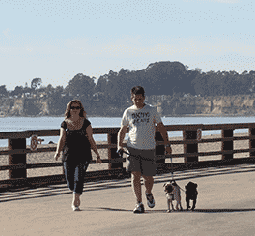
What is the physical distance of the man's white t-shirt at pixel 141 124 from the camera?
6.36 metres

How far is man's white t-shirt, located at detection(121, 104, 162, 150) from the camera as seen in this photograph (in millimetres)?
6363

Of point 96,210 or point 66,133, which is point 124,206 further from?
point 66,133

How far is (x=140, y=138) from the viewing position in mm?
6406

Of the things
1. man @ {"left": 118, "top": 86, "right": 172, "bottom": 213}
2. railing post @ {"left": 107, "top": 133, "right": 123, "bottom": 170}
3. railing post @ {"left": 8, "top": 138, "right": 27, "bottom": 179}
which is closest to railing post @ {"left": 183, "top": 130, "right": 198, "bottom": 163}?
railing post @ {"left": 107, "top": 133, "right": 123, "bottom": 170}

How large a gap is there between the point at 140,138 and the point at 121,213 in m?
1.03

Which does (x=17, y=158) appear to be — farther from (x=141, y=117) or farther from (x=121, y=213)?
(x=141, y=117)

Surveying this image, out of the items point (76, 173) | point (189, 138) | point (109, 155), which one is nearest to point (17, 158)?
point (109, 155)

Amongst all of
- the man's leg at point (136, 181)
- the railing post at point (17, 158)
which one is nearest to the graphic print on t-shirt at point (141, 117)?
the man's leg at point (136, 181)

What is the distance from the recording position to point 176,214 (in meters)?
6.22

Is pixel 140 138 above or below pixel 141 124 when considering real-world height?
below

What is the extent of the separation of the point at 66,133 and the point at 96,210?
45.5 inches

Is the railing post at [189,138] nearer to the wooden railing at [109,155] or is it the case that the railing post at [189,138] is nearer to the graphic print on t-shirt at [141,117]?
the wooden railing at [109,155]

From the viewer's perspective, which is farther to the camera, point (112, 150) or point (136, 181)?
point (112, 150)

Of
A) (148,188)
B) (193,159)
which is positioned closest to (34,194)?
(148,188)
